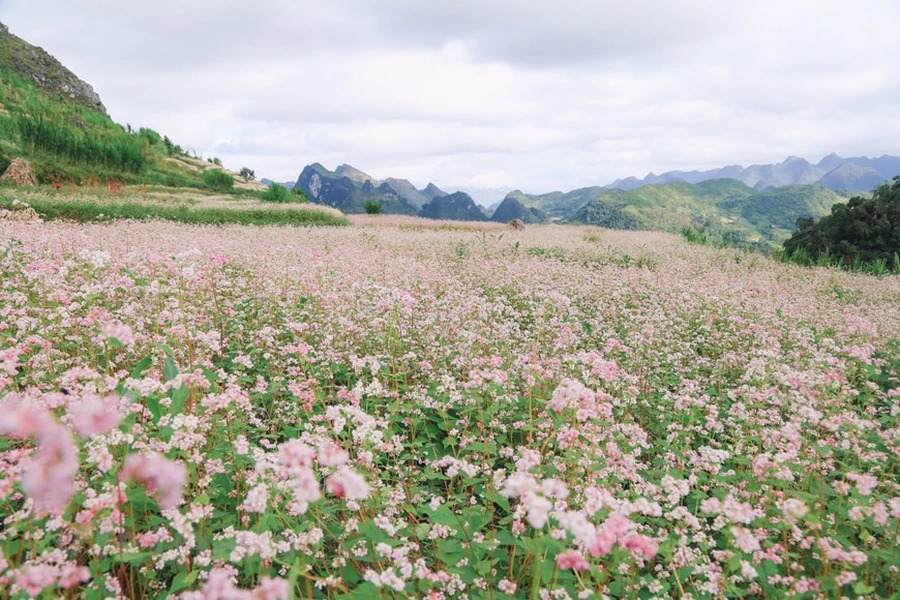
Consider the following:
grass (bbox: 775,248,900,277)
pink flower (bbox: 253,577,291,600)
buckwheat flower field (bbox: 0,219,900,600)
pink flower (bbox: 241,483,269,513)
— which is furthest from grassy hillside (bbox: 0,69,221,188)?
grass (bbox: 775,248,900,277)

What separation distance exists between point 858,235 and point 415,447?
2773cm

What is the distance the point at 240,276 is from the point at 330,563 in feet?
26.0

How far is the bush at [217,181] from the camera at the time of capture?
1917 inches

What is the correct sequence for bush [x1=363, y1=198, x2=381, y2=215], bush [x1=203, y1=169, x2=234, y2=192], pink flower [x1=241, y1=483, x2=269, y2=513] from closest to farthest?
pink flower [x1=241, y1=483, x2=269, y2=513]
bush [x1=203, y1=169, x2=234, y2=192]
bush [x1=363, y1=198, x2=381, y2=215]

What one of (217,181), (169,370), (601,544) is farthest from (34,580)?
(217,181)

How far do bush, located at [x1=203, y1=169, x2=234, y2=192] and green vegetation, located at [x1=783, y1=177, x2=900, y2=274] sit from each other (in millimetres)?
49240

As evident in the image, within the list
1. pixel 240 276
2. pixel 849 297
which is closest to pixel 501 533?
pixel 240 276

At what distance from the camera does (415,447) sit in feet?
15.9

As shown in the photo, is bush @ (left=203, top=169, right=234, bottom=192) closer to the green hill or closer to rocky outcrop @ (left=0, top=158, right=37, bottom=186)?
the green hill

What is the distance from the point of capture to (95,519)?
2643mm

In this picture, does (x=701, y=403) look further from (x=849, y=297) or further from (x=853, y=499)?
(x=849, y=297)

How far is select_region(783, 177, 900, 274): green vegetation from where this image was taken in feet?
71.4

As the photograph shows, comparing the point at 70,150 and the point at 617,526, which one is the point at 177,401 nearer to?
the point at 617,526

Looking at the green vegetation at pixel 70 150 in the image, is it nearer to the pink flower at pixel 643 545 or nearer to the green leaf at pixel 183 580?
the green leaf at pixel 183 580
